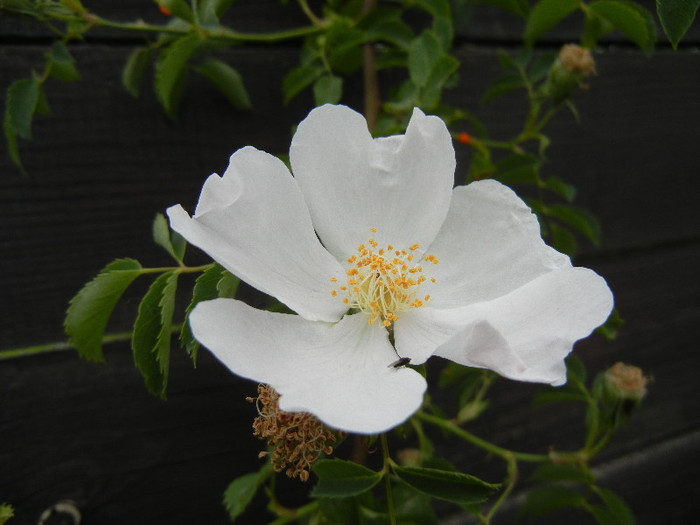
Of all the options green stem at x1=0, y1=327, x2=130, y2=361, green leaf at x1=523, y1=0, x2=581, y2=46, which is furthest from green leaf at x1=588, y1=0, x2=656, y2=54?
green stem at x1=0, y1=327, x2=130, y2=361

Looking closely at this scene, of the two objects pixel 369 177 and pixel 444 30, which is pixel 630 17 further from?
pixel 369 177

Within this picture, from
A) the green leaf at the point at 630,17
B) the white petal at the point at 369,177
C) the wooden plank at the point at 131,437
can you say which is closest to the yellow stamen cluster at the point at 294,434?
the white petal at the point at 369,177

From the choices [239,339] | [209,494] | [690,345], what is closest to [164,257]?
[209,494]

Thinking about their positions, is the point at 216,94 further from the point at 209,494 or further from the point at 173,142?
the point at 209,494

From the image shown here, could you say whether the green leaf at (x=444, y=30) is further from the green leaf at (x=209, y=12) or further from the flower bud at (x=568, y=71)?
the green leaf at (x=209, y=12)

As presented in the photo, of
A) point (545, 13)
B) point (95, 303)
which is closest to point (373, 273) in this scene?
point (95, 303)

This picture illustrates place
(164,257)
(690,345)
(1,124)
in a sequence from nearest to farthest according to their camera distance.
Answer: (1,124) → (164,257) → (690,345)

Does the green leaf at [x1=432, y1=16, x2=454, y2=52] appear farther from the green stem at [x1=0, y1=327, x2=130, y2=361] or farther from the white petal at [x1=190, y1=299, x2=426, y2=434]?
the green stem at [x1=0, y1=327, x2=130, y2=361]
